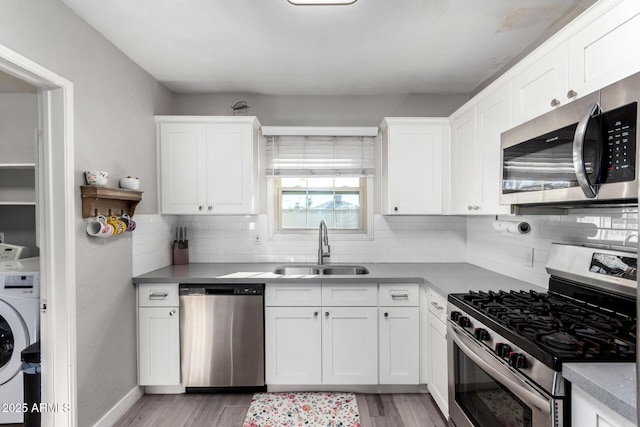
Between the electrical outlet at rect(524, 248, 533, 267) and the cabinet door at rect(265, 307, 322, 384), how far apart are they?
4.93 ft

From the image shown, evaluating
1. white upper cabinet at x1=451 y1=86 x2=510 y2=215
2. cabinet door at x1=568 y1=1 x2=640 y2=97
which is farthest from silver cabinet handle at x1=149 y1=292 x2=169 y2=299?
cabinet door at x1=568 y1=1 x2=640 y2=97

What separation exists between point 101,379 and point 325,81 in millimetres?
2750

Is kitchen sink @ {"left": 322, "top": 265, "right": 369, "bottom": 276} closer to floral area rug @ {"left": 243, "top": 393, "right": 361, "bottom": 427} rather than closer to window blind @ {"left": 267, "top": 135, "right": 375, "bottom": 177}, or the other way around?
window blind @ {"left": 267, "top": 135, "right": 375, "bottom": 177}

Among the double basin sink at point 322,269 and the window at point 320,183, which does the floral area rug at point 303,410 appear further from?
the window at point 320,183

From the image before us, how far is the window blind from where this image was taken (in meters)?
3.21

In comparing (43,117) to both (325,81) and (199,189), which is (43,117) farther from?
(325,81)

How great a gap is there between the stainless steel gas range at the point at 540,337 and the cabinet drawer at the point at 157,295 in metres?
1.98

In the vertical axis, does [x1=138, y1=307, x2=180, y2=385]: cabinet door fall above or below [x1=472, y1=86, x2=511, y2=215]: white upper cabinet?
below

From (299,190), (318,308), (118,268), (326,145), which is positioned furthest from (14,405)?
(326,145)

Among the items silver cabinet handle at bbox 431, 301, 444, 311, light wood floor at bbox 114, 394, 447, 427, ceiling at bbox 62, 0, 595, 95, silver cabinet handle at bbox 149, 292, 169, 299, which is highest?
ceiling at bbox 62, 0, 595, 95

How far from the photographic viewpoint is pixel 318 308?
254cm

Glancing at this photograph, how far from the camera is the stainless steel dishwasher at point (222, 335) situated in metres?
2.53

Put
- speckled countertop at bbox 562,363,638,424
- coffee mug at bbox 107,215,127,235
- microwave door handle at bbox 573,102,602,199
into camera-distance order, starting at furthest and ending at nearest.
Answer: coffee mug at bbox 107,215,127,235, microwave door handle at bbox 573,102,602,199, speckled countertop at bbox 562,363,638,424

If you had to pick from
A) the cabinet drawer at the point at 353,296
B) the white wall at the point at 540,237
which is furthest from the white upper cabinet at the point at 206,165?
the white wall at the point at 540,237
